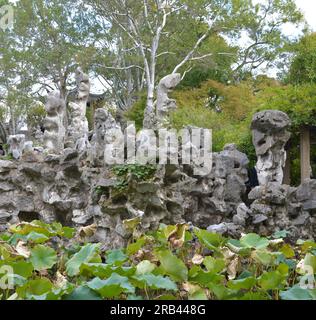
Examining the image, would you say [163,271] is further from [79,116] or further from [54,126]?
[79,116]

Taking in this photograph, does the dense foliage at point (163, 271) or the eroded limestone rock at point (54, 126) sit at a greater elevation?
the eroded limestone rock at point (54, 126)

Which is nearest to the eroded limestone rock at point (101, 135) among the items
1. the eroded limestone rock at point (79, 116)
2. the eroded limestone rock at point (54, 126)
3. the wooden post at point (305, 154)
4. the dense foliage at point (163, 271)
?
the eroded limestone rock at point (54, 126)

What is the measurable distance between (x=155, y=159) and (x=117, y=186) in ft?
1.93

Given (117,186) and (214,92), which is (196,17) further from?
(117,186)

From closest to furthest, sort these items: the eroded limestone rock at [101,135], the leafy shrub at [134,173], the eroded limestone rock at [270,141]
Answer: the leafy shrub at [134,173] < the eroded limestone rock at [101,135] < the eroded limestone rock at [270,141]

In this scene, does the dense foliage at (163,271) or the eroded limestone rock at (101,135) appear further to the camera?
the eroded limestone rock at (101,135)

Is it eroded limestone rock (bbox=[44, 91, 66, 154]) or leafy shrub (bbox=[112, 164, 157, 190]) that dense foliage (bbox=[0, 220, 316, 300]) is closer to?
leafy shrub (bbox=[112, 164, 157, 190])

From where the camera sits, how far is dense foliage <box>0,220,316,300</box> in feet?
9.64

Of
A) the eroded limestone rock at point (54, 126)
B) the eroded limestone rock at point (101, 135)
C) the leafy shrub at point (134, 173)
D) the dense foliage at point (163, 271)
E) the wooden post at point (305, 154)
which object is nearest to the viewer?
the dense foliage at point (163, 271)

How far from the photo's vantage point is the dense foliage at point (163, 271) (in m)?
2.94

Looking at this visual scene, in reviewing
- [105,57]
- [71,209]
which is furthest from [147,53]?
[71,209]

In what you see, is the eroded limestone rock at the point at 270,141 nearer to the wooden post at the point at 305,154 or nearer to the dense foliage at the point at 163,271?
the wooden post at the point at 305,154

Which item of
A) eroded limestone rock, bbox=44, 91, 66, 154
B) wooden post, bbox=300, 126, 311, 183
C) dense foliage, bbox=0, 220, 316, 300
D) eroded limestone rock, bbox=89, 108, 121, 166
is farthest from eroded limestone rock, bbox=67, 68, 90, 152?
dense foliage, bbox=0, 220, 316, 300

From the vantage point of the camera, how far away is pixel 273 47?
22.5 m
